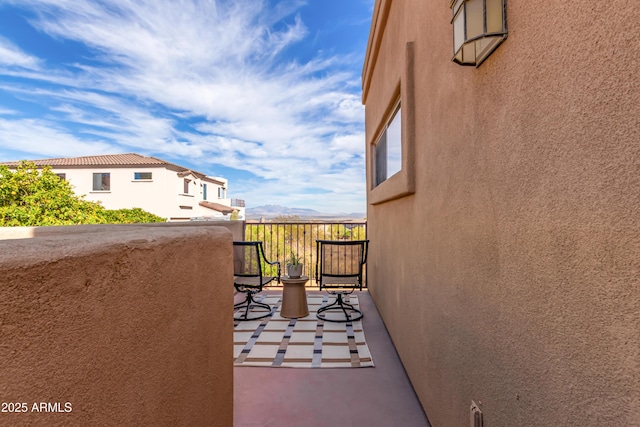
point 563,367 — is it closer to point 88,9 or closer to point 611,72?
point 611,72

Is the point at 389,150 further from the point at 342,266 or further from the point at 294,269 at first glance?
the point at 294,269

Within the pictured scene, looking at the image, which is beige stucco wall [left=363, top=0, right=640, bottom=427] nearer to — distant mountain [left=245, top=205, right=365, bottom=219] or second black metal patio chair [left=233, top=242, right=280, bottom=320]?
second black metal patio chair [left=233, top=242, right=280, bottom=320]

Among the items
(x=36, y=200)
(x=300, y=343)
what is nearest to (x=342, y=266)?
(x=300, y=343)

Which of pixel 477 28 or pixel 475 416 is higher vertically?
pixel 477 28

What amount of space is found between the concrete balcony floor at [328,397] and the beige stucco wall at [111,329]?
80 cm

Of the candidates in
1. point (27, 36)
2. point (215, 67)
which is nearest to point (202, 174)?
point (215, 67)

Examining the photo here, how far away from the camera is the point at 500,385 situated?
3.29 feet

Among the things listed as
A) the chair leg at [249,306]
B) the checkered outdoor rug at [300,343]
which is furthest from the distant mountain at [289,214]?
the checkered outdoor rug at [300,343]

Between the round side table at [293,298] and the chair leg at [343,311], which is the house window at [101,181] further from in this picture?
the chair leg at [343,311]

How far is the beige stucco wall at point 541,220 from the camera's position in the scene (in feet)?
1.81

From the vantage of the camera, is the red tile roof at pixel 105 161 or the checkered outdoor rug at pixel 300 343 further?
the red tile roof at pixel 105 161

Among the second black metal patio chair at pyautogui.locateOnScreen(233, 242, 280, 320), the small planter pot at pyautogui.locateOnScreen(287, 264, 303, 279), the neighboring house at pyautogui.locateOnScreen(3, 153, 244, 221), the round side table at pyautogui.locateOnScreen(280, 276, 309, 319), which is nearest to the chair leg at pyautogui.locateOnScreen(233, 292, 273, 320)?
the second black metal patio chair at pyautogui.locateOnScreen(233, 242, 280, 320)

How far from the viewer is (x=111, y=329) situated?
28.6 inches

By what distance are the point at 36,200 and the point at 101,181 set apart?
1633 cm
